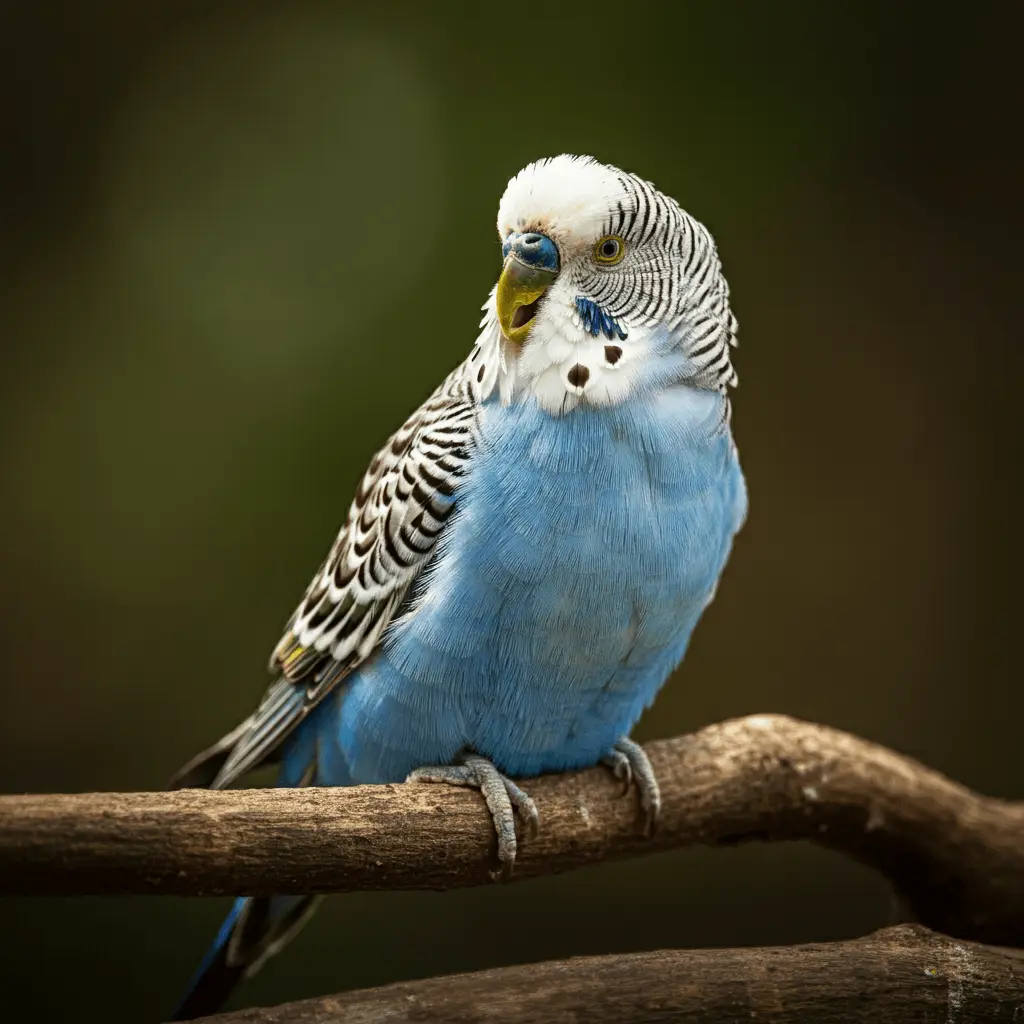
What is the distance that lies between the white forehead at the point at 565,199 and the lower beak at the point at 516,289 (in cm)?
8

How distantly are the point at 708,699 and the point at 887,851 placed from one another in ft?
4.83

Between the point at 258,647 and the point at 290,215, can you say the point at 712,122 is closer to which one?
the point at 290,215

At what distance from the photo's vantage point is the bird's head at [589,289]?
2463 mm

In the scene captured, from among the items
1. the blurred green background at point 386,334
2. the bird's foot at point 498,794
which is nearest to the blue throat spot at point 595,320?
the bird's foot at point 498,794

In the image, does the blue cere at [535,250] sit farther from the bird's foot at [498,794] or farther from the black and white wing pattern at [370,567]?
the bird's foot at [498,794]

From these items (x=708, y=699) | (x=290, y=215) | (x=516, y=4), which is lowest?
(x=708, y=699)

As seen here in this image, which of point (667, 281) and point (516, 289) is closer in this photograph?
point (516, 289)

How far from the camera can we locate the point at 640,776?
292cm

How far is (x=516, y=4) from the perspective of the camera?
455 centimetres

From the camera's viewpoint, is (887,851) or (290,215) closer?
(887,851)

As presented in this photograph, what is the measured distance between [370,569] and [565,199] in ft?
3.18

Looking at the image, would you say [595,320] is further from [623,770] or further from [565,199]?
[623,770]

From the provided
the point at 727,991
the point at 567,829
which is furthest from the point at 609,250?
the point at 727,991

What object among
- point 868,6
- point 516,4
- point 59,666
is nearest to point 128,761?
point 59,666
